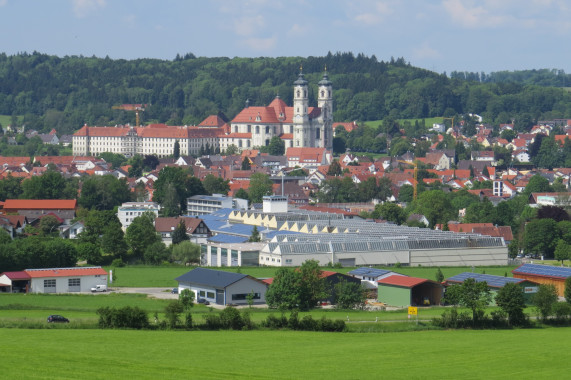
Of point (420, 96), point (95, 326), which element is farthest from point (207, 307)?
point (420, 96)

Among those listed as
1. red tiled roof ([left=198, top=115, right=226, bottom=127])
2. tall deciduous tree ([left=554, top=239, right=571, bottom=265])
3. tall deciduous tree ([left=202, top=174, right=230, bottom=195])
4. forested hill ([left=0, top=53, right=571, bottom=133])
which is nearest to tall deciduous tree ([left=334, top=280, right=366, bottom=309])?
tall deciduous tree ([left=554, top=239, right=571, bottom=265])

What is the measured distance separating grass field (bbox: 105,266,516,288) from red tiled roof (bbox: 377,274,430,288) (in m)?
4.36

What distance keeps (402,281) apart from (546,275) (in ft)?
18.1

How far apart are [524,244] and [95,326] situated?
101 feet

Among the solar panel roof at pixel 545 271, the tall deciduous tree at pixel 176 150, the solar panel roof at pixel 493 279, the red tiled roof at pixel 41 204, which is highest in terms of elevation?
the tall deciduous tree at pixel 176 150

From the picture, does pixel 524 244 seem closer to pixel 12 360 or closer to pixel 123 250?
pixel 123 250

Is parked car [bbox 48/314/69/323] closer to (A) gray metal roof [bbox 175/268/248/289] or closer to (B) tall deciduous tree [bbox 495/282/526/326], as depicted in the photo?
(A) gray metal roof [bbox 175/268/248/289]

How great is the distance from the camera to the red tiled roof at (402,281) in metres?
36.5

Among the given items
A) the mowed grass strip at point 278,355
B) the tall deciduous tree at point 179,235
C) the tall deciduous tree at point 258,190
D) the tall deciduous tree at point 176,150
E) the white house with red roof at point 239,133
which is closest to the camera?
the mowed grass strip at point 278,355

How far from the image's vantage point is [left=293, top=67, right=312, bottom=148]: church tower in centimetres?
12000

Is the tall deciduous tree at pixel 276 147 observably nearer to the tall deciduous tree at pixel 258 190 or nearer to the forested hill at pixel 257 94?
the forested hill at pixel 257 94

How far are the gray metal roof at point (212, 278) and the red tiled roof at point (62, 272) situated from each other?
11.1ft

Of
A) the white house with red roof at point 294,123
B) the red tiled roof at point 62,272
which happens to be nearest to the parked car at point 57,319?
the red tiled roof at point 62,272

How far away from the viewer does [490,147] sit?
12712cm
